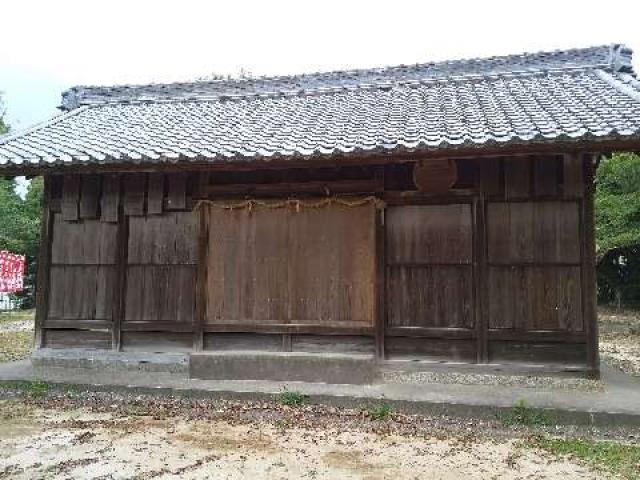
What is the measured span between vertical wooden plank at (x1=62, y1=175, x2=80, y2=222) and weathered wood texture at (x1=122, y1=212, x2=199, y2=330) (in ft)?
3.23

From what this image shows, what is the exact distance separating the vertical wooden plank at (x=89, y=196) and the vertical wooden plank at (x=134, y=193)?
49 cm

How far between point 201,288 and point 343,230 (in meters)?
2.33

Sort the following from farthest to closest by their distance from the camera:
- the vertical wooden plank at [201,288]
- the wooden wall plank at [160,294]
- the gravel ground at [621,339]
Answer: the gravel ground at [621,339], the wooden wall plank at [160,294], the vertical wooden plank at [201,288]

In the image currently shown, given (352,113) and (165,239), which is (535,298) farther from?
(165,239)

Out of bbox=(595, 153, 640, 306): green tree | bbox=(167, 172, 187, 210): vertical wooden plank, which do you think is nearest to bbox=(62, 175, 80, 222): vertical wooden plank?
bbox=(167, 172, 187, 210): vertical wooden plank

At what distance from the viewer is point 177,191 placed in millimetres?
8383

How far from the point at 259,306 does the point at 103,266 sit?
266cm

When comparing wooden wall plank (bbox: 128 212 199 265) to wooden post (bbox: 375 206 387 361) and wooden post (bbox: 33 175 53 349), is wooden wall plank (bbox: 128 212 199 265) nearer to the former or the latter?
wooden post (bbox: 33 175 53 349)

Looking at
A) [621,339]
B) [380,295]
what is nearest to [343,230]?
[380,295]

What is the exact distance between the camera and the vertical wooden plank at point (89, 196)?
8609 mm

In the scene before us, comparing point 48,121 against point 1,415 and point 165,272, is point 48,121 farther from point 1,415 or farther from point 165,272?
point 1,415

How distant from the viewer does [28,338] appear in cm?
1364

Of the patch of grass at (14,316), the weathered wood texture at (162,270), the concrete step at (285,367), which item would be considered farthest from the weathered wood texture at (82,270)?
the patch of grass at (14,316)

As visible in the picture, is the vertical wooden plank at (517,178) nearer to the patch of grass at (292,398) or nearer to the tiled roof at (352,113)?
the tiled roof at (352,113)
